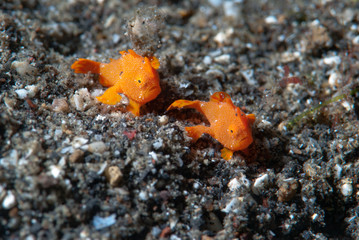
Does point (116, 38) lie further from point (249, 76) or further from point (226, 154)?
point (226, 154)

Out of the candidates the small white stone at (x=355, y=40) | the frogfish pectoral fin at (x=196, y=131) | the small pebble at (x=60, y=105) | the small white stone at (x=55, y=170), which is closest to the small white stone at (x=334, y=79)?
the small white stone at (x=355, y=40)

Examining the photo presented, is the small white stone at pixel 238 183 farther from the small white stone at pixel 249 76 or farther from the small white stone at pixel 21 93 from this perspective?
the small white stone at pixel 21 93

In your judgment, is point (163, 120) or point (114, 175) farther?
point (163, 120)

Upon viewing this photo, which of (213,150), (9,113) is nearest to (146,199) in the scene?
(213,150)

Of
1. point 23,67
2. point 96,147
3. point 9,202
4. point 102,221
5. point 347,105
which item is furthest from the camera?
point 347,105

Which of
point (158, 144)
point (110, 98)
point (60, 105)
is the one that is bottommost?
point (158, 144)

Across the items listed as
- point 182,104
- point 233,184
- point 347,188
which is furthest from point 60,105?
point 347,188

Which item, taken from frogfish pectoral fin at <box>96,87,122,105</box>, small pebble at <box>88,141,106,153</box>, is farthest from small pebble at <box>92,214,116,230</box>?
frogfish pectoral fin at <box>96,87,122,105</box>
